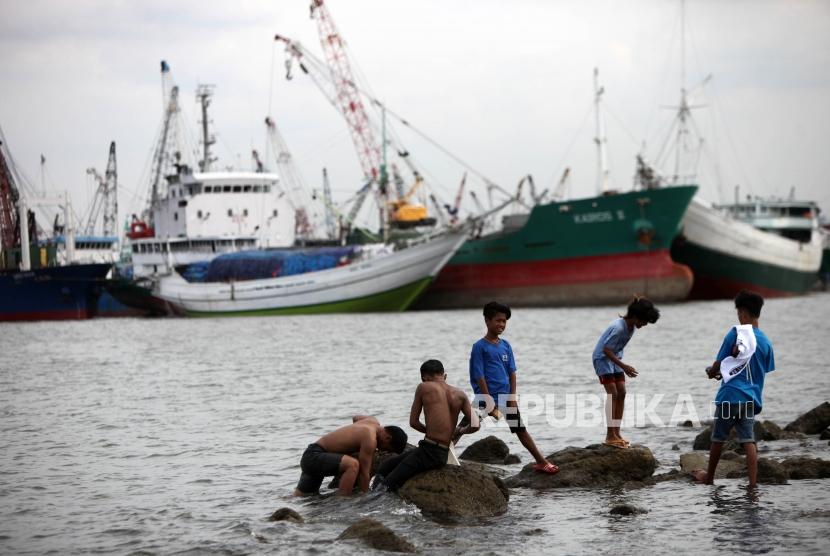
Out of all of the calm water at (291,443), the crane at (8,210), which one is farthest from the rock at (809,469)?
the crane at (8,210)

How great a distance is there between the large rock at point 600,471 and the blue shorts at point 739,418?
1781 mm

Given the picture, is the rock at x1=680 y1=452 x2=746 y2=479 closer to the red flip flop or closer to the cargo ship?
the red flip flop

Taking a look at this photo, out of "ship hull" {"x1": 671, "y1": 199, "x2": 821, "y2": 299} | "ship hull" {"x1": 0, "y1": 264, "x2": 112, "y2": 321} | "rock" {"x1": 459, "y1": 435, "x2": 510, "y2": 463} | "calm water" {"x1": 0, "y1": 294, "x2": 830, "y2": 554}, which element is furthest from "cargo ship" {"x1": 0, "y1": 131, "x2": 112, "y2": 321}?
"rock" {"x1": 459, "y1": 435, "x2": 510, "y2": 463}

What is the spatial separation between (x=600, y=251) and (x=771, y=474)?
49.1m

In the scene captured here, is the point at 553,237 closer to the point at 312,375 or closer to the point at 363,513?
the point at 312,375

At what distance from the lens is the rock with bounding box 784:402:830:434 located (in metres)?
16.9

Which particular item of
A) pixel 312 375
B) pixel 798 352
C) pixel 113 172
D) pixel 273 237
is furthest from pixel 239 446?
pixel 113 172

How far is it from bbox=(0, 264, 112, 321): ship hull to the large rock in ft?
203

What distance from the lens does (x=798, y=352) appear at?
3594 centimetres

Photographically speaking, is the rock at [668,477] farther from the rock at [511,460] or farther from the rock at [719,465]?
the rock at [511,460]

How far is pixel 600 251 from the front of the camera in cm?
6172

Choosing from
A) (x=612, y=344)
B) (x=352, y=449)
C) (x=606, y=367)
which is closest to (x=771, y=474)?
(x=606, y=367)

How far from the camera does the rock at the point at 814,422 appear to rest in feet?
55.5

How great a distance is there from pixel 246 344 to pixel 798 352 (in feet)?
72.0
